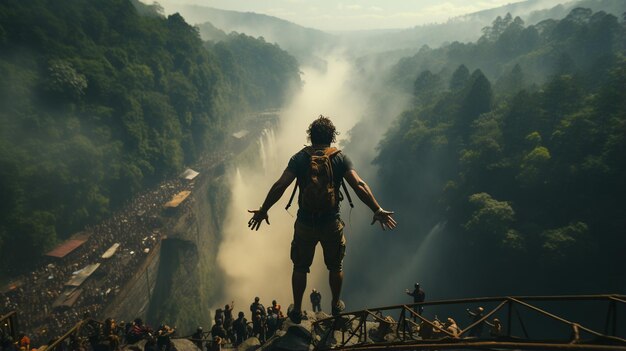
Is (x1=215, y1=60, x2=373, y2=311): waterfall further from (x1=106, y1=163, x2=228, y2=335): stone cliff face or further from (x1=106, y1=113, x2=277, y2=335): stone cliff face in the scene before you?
(x1=106, y1=163, x2=228, y2=335): stone cliff face

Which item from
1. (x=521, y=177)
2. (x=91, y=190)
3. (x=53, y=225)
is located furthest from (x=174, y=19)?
(x=521, y=177)

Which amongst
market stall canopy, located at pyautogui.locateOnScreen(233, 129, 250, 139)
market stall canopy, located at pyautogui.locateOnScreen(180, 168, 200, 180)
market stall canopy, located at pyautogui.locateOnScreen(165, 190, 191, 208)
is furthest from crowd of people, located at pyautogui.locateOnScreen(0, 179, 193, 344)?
market stall canopy, located at pyautogui.locateOnScreen(233, 129, 250, 139)

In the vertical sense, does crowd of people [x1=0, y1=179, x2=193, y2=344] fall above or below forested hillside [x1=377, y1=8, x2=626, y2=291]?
below

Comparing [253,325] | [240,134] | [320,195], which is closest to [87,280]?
[253,325]

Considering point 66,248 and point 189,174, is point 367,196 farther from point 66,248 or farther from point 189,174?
point 189,174

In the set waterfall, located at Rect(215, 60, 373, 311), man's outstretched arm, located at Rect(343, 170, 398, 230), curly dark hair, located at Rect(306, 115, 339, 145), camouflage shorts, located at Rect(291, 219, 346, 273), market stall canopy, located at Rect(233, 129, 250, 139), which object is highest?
market stall canopy, located at Rect(233, 129, 250, 139)

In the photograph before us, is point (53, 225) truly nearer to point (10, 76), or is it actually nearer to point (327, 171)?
point (10, 76)

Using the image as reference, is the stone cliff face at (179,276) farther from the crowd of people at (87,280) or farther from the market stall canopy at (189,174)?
the market stall canopy at (189,174)
